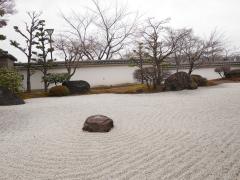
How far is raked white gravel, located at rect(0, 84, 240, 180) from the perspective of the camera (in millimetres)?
4500

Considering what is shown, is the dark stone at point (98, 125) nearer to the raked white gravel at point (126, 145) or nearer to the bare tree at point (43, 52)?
the raked white gravel at point (126, 145)

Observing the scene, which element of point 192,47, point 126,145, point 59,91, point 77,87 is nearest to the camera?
point 126,145

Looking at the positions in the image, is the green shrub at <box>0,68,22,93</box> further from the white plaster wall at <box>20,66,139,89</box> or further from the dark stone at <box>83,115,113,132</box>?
the dark stone at <box>83,115,113,132</box>

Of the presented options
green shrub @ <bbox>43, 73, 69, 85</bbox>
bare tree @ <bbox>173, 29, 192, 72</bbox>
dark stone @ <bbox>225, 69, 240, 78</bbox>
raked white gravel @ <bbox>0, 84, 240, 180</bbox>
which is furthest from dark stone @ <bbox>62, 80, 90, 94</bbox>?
dark stone @ <bbox>225, 69, 240, 78</bbox>

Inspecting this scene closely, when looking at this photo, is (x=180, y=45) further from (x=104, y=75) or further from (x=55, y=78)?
(x=55, y=78)

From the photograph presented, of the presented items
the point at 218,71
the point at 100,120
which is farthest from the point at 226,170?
the point at 218,71

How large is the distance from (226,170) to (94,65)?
19972mm

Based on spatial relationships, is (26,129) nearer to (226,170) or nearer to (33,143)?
(33,143)

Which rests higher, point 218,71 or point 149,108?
point 218,71

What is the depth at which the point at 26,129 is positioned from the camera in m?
7.62

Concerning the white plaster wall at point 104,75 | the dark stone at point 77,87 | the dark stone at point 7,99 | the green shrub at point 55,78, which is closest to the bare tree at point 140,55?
the dark stone at point 77,87

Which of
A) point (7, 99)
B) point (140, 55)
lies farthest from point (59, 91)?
point (140, 55)

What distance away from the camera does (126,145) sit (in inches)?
235

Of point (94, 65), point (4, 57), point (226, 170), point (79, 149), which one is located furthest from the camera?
point (94, 65)
